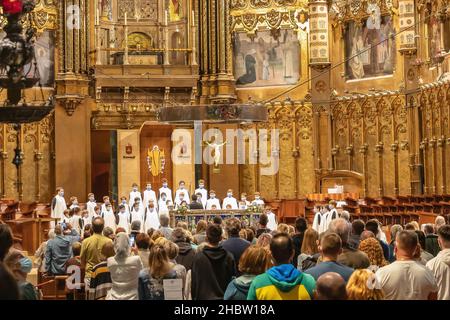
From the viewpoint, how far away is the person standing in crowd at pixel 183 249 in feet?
36.5

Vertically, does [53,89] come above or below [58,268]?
above

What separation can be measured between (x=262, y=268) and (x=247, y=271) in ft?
0.43

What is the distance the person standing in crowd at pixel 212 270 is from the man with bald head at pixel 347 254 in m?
1.14

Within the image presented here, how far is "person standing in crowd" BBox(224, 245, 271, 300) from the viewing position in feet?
26.3

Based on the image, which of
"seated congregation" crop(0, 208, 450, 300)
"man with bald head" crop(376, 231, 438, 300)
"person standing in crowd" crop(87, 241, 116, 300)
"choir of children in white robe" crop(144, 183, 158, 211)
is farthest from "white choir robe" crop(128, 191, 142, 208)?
"man with bald head" crop(376, 231, 438, 300)

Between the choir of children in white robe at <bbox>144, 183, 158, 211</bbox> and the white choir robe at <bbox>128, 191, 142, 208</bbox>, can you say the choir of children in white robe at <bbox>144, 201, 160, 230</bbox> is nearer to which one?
the white choir robe at <bbox>128, 191, 142, 208</bbox>

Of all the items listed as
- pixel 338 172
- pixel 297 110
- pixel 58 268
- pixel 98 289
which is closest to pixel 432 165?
pixel 338 172

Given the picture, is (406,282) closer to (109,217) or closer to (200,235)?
(200,235)

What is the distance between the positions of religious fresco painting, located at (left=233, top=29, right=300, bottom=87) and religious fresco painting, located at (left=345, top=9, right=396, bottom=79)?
2184 millimetres

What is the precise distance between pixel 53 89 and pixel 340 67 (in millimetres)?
10172

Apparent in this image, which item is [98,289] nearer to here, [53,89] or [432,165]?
[432,165]

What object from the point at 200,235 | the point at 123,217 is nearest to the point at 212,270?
the point at 200,235

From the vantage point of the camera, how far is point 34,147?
34.0 m

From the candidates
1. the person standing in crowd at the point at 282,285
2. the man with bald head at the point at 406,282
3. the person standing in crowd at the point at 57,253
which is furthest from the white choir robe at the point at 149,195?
the person standing in crowd at the point at 282,285
